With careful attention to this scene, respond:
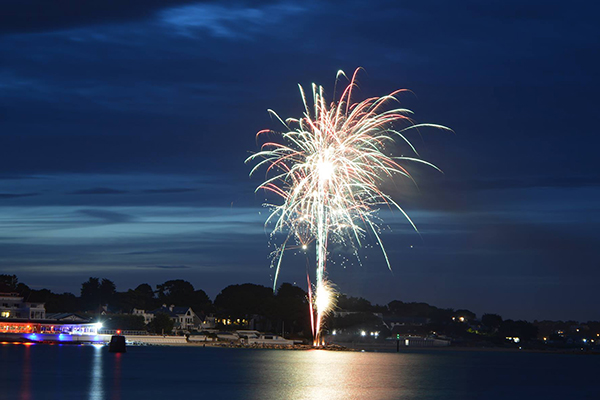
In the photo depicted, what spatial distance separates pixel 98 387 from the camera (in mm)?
72562

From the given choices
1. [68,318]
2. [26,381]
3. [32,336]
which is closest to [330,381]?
[26,381]

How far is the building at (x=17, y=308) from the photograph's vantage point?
586 ft

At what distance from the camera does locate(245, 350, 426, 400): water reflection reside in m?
72.9

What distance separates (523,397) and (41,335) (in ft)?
369

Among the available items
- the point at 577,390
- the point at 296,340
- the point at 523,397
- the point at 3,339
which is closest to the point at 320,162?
the point at 523,397

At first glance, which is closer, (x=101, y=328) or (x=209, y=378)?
(x=209, y=378)

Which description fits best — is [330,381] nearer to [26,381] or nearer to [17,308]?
[26,381]

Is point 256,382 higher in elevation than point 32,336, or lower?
lower

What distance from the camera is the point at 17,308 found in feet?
591

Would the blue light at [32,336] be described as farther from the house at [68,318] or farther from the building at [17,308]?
the building at [17,308]

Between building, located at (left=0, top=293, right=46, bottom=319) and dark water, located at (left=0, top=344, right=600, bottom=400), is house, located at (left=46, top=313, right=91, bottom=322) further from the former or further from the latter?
dark water, located at (left=0, top=344, right=600, bottom=400)

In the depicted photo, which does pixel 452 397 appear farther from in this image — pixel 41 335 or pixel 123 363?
pixel 41 335

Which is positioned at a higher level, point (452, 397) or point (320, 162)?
point (320, 162)

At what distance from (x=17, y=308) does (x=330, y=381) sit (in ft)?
374
